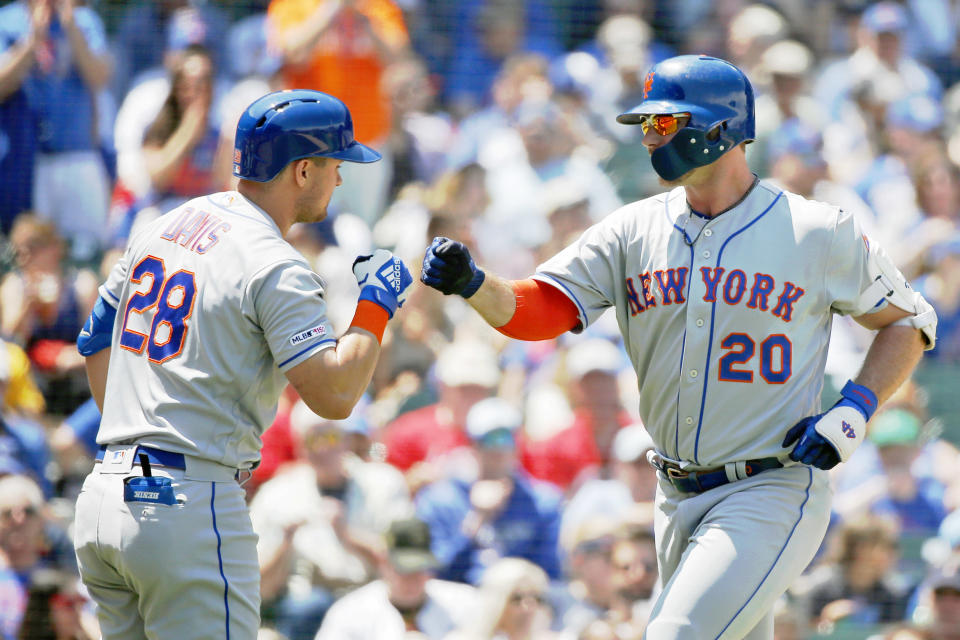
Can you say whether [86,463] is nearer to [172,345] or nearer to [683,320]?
[172,345]

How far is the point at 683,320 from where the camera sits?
327 cm

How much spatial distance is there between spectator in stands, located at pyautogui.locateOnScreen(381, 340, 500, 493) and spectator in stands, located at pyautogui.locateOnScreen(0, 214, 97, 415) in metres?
1.69

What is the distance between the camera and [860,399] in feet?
10.7

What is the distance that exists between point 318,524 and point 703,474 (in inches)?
109

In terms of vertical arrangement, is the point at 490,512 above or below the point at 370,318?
below

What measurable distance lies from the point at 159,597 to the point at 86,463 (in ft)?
10.9

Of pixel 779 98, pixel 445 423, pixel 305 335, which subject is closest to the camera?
pixel 305 335

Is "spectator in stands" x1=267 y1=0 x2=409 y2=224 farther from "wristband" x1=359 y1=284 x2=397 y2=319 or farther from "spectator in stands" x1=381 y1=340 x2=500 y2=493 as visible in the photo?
"wristband" x1=359 y1=284 x2=397 y2=319

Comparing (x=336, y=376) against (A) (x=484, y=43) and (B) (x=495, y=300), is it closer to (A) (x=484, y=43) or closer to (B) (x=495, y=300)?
(B) (x=495, y=300)

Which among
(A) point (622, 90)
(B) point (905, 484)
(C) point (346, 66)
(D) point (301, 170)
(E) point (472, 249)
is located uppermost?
(D) point (301, 170)

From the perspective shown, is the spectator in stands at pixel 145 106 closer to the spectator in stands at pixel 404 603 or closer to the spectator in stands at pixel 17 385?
the spectator in stands at pixel 17 385

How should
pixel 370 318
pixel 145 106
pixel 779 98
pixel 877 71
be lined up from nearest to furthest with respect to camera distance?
pixel 370 318 → pixel 145 106 → pixel 779 98 → pixel 877 71

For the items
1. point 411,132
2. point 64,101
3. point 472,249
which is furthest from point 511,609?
point 64,101

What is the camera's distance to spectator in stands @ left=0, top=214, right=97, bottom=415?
6301 mm
